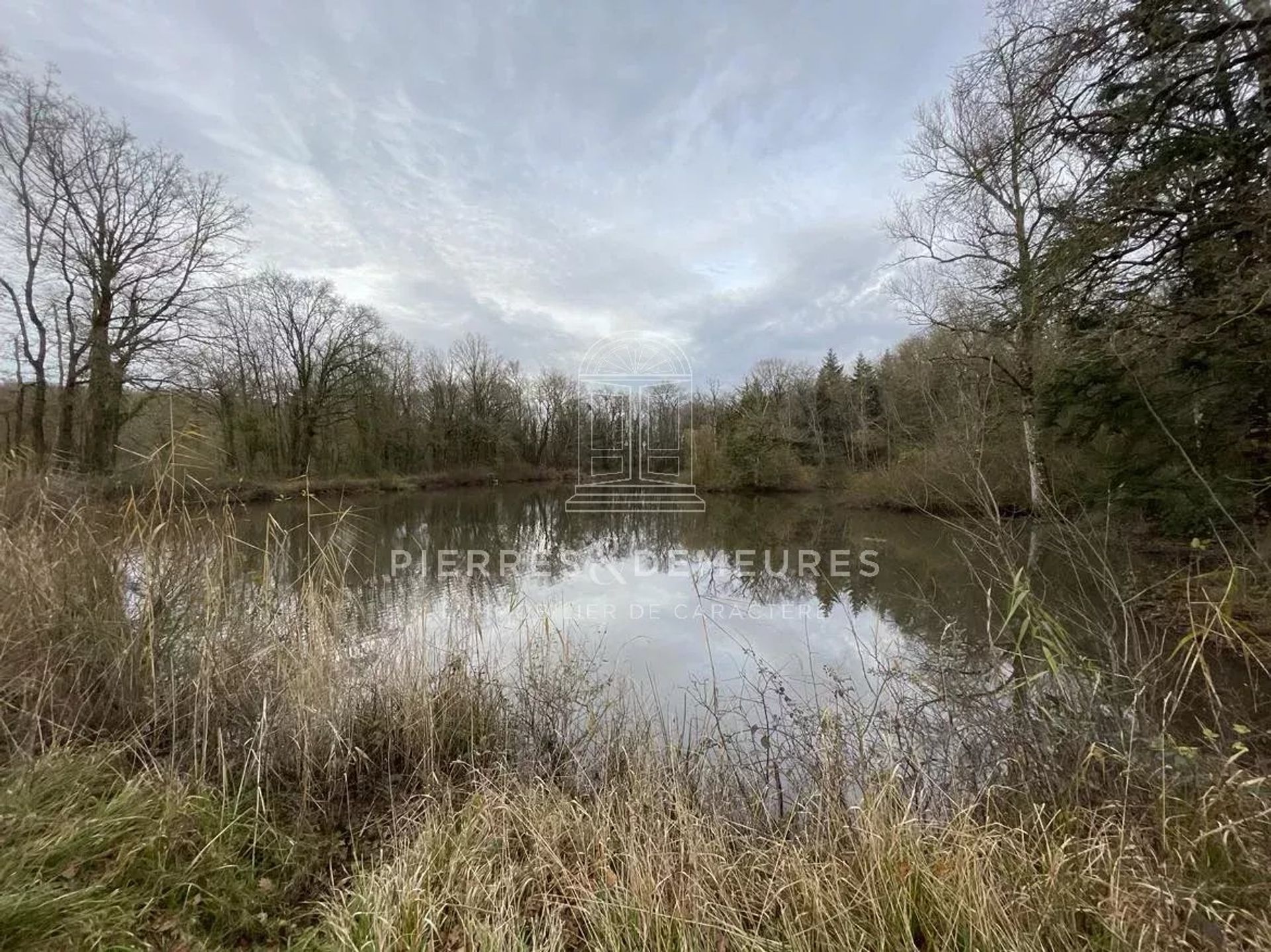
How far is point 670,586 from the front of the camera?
716 cm

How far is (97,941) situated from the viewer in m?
1.30

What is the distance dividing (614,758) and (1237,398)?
24.1ft

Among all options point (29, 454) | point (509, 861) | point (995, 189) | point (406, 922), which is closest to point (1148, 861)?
point (509, 861)

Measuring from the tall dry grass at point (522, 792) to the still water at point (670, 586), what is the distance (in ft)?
1.38

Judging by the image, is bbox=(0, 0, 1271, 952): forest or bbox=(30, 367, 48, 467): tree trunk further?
bbox=(30, 367, 48, 467): tree trunk

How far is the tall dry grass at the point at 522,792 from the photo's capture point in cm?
140

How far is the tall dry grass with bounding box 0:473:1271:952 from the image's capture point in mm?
1397

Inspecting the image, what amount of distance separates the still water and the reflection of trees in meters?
0.05

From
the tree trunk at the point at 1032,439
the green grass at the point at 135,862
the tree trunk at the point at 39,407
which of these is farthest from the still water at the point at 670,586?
the tree trunk at the point at 39,407

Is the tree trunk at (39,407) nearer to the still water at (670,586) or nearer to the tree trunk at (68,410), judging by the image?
the tree trunk at (68,410)

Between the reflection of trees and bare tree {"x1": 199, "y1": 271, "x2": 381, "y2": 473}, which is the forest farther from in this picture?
bare tree {"x1": 199, "y1": 271, "x2": 381, "y2": 473}

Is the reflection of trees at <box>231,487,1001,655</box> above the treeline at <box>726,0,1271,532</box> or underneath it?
underneath

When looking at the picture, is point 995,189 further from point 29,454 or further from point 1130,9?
point 29,454

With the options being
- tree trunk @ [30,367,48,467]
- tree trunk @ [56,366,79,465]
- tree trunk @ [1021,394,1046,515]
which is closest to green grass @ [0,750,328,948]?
tree trunk @ [1021,394,1046,515]
